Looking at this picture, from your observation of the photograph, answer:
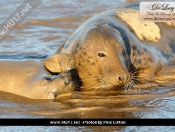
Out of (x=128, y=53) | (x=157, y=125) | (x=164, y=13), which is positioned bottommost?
(x=157, y=125)

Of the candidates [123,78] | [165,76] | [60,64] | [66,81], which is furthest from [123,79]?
[165,76]

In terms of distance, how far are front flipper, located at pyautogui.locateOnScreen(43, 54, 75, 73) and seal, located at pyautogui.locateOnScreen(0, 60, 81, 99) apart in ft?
0.26

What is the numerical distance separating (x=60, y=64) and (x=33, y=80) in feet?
1.52

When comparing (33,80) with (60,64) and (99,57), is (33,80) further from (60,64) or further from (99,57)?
(99,57)

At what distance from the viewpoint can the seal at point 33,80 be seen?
547 cm

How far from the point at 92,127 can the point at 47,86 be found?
115cm

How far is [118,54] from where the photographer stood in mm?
5727

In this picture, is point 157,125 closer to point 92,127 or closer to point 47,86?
point 92,127

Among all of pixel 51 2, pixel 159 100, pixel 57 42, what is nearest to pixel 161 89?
pixel 159 100

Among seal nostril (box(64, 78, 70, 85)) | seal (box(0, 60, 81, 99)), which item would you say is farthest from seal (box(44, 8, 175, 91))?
seal nostril (box(64, 78, 70, 85))

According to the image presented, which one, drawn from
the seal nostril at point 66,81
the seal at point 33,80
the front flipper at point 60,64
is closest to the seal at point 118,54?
the front flipper at point 60,64

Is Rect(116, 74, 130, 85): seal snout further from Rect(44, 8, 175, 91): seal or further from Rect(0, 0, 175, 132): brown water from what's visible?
Rect(0, 0, 175, 132): brown water

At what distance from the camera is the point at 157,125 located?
14.9 feet

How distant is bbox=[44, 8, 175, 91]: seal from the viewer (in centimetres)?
565
